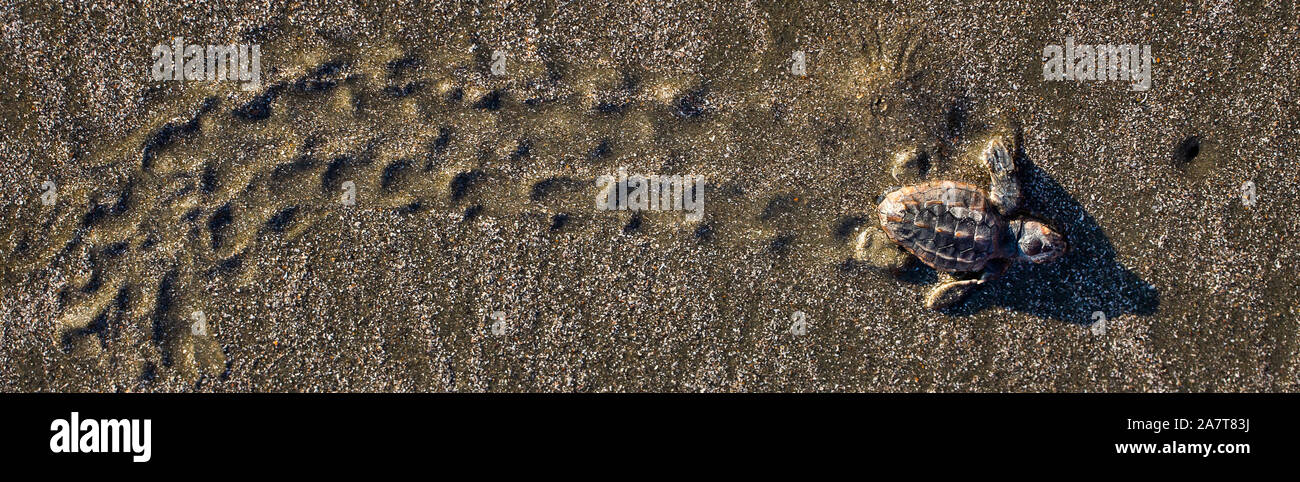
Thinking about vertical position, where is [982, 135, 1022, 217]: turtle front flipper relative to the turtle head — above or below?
above

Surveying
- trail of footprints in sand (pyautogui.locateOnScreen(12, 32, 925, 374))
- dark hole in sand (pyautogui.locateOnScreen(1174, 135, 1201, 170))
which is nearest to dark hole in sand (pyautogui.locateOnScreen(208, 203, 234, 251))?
trail of footprints in sand (pyautogui.locateOnScreen(12, 32, 925, 374))

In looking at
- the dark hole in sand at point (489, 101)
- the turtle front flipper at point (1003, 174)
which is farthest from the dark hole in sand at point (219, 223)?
the turtle front flipper at point (1003, 174)

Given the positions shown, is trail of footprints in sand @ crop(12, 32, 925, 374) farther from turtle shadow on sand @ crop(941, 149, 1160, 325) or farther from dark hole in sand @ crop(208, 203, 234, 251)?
turtle shadow on sand @ crop(941, 149, 1160, 325)

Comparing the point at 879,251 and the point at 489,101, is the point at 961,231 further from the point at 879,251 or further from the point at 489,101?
the point at 489,101

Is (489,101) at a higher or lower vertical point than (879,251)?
higher

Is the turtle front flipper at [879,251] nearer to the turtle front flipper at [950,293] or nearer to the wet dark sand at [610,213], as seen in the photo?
the wet dark sand at [610,213]

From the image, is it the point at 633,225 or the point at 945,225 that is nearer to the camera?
the point at 945,225

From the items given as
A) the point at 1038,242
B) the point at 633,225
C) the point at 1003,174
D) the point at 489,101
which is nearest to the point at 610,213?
the point at 633,225
